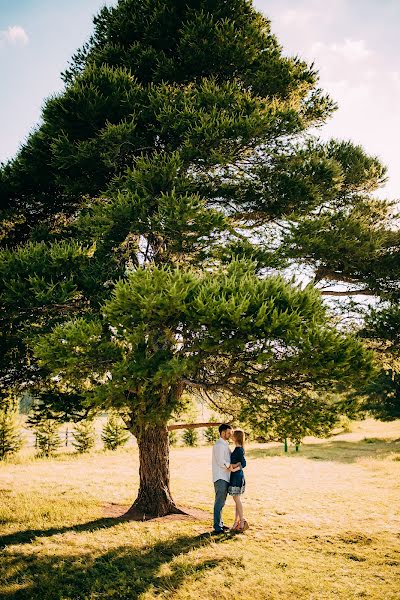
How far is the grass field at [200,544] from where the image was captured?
244 inches

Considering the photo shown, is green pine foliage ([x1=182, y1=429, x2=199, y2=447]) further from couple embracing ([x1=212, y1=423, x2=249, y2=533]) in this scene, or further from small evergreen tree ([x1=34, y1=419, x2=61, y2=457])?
couple embracing ([x1=212, y1=423, x2=249, y2=533])

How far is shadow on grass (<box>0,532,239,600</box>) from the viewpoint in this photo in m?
6.06

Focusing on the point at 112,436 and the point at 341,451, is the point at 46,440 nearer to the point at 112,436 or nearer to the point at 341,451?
the point at 112,436

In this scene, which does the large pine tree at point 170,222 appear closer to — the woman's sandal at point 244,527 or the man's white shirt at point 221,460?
the man's white shirt at point 221,460

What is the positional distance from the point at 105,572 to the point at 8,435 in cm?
1878

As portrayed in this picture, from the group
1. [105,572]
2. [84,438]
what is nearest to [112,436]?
[84,438]

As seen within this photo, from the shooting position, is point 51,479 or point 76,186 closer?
point 76,186

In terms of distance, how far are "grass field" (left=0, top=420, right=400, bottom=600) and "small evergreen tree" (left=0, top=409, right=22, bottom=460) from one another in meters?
7.44

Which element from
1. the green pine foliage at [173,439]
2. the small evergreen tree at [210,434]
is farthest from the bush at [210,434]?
the green pine foliage at [173,439]

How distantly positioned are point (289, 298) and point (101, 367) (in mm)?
3683

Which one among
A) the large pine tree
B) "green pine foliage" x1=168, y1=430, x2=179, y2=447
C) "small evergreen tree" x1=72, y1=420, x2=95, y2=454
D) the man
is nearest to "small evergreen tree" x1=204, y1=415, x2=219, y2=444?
"green pine foliage" x1=168, y1=430, x2=179, y2=447

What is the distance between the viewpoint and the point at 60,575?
6566 mm

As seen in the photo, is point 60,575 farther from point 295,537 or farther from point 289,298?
point 289,298

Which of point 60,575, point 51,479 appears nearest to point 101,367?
point 60,575
